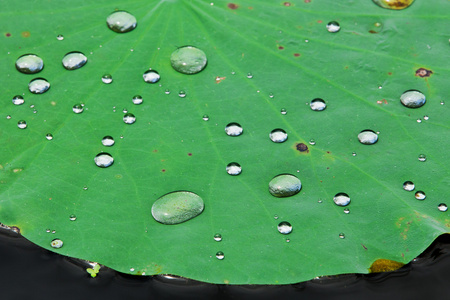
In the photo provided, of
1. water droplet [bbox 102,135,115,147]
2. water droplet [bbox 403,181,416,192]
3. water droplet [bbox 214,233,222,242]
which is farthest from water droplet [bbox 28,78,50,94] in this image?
water droplet [bbox 403,181,416,192]

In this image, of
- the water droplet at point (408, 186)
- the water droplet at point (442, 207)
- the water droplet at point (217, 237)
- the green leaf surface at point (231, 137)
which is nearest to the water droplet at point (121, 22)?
the green leaf surface at point (231, 137)

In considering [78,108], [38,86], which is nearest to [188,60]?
[78,108]

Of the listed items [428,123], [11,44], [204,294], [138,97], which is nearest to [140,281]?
[204,294]

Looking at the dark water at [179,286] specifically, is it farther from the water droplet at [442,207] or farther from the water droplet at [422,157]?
the water droplet at [422,157]

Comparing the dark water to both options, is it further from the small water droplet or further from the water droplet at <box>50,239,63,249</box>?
the small water droplet

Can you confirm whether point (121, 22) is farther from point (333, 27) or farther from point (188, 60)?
point (333, 27)

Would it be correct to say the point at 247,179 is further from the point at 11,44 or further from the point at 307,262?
the point at 11,44
